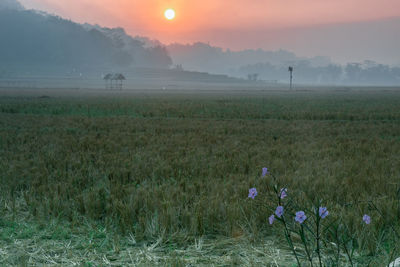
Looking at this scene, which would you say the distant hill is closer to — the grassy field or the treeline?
the treeline

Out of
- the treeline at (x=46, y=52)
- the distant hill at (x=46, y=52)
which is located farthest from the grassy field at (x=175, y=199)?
the distant hill at (x=46, y=52)

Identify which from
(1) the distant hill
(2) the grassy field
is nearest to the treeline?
(1) the distant hill

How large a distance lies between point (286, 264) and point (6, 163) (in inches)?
249

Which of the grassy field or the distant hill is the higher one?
the distant hill

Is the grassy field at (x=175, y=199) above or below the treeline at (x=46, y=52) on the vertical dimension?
below

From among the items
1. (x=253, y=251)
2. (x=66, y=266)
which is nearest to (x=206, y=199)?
(x=253, y=251)

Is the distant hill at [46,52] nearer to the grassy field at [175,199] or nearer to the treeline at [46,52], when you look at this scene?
the treeline at [46,52]

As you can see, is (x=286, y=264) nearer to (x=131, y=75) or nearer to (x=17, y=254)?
(x=17, y=254)

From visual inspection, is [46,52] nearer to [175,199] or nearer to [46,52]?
[46,52]

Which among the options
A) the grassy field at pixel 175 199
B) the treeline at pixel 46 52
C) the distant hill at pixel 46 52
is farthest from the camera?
the distant hill at pixel 46 52

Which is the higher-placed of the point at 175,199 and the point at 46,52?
the point at 46,52

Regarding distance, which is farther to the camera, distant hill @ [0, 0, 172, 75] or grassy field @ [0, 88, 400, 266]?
distant hill @ [0, 0, 172, 75]

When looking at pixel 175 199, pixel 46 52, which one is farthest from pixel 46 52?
pixel 175 199

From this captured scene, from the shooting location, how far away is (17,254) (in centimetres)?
351
